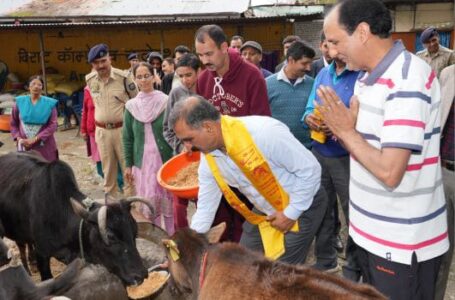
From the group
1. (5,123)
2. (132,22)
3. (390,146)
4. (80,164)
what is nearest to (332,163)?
(390,146)

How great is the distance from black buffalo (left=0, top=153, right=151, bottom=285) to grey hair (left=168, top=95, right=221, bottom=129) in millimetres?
1579

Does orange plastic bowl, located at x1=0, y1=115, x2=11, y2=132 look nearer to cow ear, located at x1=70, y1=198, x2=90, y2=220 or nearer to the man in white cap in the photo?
cow ear, located at x1=70, y1=198, x2=90, y2=220

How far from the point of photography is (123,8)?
15141mm

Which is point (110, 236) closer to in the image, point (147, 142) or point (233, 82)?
point (147, 142)

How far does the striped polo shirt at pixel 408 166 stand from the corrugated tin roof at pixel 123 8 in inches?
488

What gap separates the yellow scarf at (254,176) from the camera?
9.57 ft

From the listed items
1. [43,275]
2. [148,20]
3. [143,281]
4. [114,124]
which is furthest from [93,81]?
[148,20]

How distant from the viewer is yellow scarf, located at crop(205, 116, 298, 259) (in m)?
2.92

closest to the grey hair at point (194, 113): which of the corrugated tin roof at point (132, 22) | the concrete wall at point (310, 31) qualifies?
the corrugated tin roof at point (132, 22)

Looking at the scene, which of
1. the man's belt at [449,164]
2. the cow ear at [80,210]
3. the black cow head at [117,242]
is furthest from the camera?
the cow ear at [80,210]

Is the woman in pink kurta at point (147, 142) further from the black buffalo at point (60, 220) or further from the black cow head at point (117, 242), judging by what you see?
the black cow head at point (117, 242)

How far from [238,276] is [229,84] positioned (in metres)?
2.33

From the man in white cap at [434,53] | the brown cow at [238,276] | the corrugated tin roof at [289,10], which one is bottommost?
the brown cow at [238,276]

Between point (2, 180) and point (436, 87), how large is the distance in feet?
14.3
